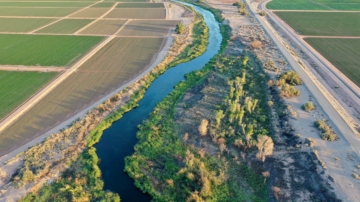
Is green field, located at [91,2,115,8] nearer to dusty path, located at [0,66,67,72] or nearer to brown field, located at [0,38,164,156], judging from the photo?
brown field, located at [0,38,164,156]

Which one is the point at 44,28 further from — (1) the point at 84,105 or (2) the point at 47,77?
(1) the point at 84,105

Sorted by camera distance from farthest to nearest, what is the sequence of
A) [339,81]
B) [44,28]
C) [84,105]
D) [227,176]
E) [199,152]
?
[44,28] < [339,81] < [84,105] < [199,152] < [227,176]

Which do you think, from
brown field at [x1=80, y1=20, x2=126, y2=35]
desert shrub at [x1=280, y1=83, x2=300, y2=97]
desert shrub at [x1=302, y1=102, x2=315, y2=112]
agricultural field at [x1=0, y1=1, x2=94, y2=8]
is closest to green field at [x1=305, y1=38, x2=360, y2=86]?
desert shrub at [x1=280, y1=83, x2=300, y2=97]

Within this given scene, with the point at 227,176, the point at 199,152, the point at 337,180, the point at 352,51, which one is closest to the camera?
the point at 337,180

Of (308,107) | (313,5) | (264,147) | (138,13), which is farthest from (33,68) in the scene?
(313,5)

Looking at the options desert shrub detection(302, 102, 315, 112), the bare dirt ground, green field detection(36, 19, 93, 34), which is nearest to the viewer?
the bare dirt ground

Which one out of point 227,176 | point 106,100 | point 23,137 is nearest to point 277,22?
point 106,100
